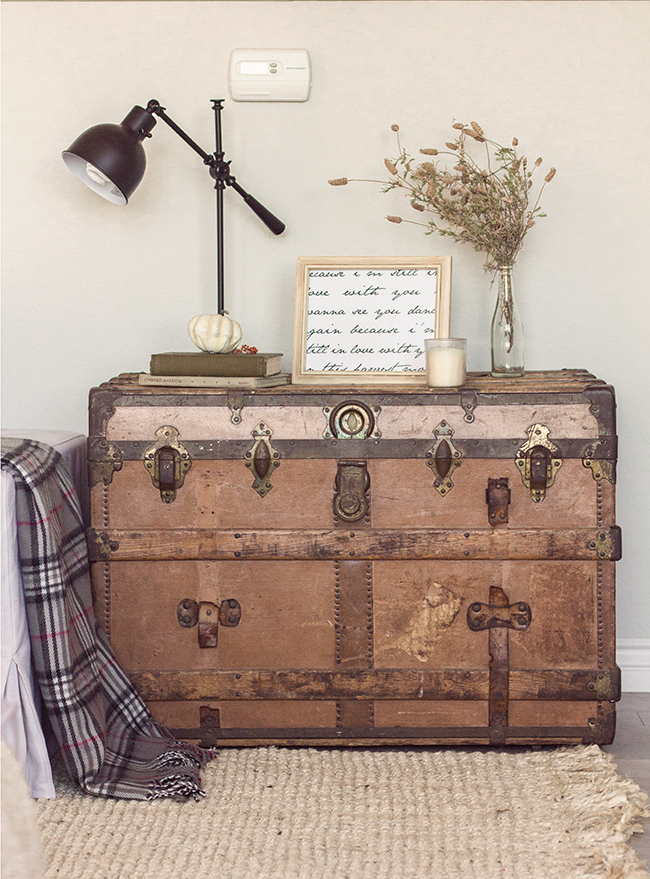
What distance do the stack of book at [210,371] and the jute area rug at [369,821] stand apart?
83 cm

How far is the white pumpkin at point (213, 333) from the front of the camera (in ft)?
6.28

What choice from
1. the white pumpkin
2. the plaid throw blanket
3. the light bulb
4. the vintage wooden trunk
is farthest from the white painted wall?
the plaid throw blanket

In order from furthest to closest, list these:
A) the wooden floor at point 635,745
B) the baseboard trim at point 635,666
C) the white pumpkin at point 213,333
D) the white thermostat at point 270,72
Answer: the baseboard trim at point 635,666
the white thermostat at point 270,72
the white pumpkin at point 213,333
the wooden floor at point 635,745

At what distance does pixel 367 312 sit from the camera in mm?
2045

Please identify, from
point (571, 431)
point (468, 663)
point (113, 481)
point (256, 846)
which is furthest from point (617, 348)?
point (256, 846)

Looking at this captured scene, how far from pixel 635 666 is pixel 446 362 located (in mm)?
1056

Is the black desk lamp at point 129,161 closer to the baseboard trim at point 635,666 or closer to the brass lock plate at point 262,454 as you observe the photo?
the brass lock plate at point 262,454

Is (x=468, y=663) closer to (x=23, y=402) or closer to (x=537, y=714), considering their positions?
(x=537, y=714)

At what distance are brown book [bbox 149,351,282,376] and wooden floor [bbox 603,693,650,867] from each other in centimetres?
118

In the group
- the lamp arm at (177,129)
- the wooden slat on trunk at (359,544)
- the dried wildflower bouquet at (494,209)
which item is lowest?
the wooden slat on trunk at (359,544)

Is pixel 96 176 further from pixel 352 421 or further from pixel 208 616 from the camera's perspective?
pixel 208 616

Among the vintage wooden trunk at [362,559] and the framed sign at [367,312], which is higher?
the framed sign at [367,312]

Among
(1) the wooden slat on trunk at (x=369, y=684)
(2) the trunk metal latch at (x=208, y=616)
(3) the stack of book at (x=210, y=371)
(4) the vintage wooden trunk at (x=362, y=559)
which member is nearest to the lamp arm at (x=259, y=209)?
(3) the stack of book at (x=210, y=371)

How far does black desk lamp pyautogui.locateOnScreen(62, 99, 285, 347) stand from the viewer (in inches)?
76.1
